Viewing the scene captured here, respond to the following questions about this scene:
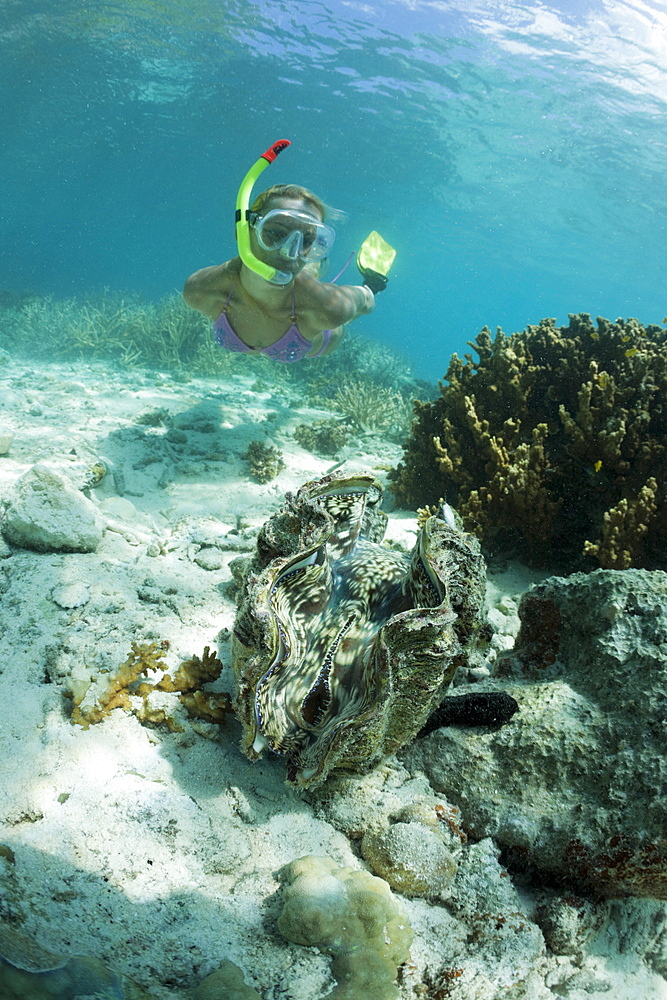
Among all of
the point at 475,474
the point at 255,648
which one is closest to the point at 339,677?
the point at 255,648

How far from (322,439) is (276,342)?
132 cm

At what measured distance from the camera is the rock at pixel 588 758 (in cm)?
165

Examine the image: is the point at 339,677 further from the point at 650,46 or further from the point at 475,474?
the point at 650,46

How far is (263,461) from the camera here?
16.9 feet

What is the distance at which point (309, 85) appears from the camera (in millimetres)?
23578

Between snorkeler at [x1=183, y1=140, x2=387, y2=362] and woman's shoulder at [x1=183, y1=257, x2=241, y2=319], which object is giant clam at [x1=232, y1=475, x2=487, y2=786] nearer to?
snorkeler at [x1=183, y1=140, x2=387, y2=362]

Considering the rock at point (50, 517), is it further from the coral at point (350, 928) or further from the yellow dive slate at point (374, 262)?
the yellow dive slate at point (374, 262)

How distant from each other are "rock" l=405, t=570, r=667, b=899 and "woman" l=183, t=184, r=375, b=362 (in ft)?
13.9

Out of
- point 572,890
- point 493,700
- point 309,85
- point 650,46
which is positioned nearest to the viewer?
point 572,890

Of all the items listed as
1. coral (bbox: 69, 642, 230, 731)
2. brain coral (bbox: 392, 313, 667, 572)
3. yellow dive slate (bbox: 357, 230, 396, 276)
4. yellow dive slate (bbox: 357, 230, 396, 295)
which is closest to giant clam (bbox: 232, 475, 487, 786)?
coral (bbox: 69, 642, 230, 731)

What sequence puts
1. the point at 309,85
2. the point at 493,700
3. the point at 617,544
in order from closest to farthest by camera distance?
the point at 493,700, the point at 617,544, the point at 309,85

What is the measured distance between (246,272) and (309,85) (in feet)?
82.7

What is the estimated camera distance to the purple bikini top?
5.70 meters

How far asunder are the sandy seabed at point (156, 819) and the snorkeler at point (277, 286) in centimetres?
315
